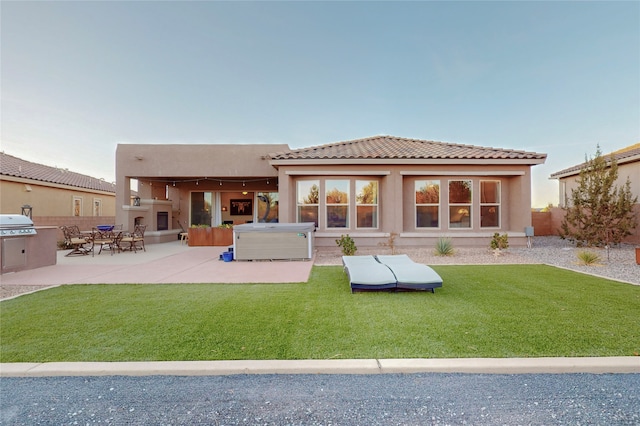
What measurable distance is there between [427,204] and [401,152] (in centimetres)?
266

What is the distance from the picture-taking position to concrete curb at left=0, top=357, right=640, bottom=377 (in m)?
2.94

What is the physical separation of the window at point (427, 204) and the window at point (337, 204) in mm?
3259

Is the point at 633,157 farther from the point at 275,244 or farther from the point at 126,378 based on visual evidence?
the point at 126,378

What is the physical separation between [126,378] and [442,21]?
18171 mm

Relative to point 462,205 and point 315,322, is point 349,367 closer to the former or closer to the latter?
point 315,322

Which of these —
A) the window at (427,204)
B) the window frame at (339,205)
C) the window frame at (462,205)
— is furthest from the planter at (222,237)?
the window frame at (462,205)

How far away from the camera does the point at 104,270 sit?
844 cm

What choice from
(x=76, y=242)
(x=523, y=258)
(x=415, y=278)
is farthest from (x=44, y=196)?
(x=523, y=258)

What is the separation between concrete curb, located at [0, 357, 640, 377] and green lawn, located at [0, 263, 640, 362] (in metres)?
0.15

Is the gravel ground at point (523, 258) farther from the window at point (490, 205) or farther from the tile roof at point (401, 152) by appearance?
the tile roof at point (401, 152)

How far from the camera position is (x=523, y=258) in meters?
9.83

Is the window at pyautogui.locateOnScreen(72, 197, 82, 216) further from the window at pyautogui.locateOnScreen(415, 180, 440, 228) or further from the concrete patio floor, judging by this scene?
the window at pyautogui.locateOnScreen(415, 180, 440, 228)

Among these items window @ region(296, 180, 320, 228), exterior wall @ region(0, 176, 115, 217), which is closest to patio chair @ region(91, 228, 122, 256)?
exterior wall @ region(0, 176, 115, 217)

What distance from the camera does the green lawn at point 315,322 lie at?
3.31 meters
